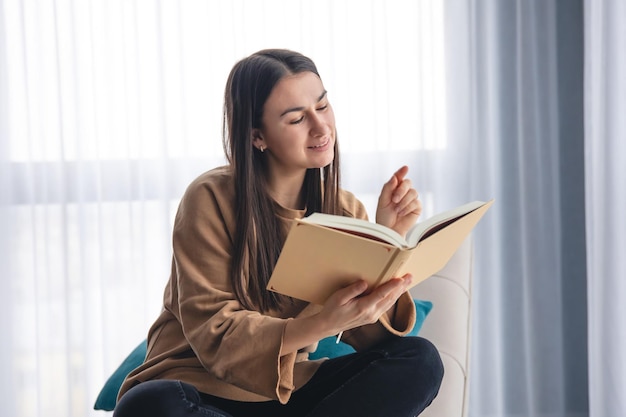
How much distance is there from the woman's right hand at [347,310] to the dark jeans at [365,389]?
0.17 metres

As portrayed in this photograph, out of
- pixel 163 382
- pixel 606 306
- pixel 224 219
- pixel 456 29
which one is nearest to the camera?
pixel 163 382

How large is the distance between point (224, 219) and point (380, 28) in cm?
152

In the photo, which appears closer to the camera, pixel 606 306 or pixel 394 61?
pixel 606 306

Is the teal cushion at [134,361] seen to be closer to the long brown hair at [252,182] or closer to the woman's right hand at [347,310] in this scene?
the long brown hair at [252,182]

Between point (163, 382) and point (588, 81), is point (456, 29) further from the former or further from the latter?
point (163, 382)

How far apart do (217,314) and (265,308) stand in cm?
18

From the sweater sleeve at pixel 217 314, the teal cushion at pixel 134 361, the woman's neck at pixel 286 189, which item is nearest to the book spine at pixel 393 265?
the sweater sleeve at pixel 217 314

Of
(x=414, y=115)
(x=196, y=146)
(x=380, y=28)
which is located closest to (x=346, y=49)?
(x=380, y=28)

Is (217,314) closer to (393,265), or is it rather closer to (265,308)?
(265,308)

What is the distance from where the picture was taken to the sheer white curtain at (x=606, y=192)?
246 cm

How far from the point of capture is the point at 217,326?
143cm

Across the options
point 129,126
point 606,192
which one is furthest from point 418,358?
point 129,126

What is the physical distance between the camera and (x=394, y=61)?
2.87m

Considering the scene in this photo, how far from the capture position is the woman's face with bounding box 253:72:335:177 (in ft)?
5.24
